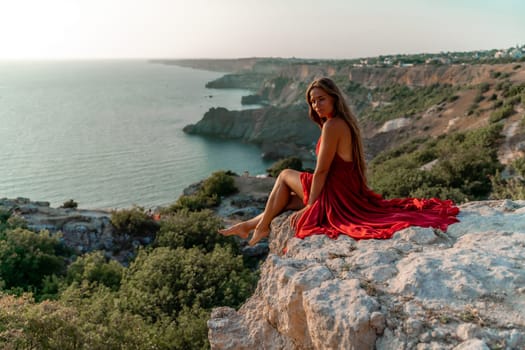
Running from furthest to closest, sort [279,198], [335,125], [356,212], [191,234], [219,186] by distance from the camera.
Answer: [219,186] < [191,234] < [279,198] < [335,125] < [356,212]

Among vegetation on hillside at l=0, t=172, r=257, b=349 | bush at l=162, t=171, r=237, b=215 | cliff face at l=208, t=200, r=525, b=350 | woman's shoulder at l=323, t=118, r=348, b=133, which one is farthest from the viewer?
bush at l=162, t=171, r=237, b=215

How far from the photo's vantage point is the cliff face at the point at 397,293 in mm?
2445

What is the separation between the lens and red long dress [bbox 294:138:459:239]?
3.75 meters

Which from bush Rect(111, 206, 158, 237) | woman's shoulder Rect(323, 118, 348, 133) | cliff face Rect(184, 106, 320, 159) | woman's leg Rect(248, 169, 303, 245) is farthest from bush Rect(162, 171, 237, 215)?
cliff face Rect(184, 106, 320, 159)

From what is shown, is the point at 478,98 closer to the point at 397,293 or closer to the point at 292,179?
the point at 292,179

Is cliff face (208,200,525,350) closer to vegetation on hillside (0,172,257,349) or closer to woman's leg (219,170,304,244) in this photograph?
woman's leg (219,170,304,244)

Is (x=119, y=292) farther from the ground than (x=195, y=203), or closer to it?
farther from the ground

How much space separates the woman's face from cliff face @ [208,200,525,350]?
1.45 meters

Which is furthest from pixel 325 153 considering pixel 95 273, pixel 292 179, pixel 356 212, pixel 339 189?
pixel 95 273

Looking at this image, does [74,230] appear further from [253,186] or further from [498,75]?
[498,75]

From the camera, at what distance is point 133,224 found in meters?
13.8

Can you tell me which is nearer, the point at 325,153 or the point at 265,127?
the point at 325,153

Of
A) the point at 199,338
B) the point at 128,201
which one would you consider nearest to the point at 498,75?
the point at 128,201

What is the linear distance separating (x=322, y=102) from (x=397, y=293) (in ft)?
7.61
